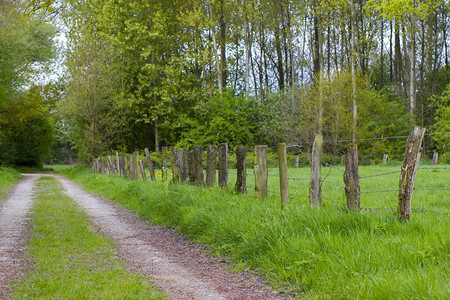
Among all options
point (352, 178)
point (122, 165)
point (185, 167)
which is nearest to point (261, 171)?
point (352, 178)

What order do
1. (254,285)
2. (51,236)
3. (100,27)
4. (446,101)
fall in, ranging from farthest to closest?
(446,101), (100,27), (51,236), (254,285)

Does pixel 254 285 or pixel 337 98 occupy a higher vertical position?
pixel 337 98

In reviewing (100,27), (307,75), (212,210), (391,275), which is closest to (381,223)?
(391,275)

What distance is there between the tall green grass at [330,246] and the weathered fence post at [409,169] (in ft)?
0.63

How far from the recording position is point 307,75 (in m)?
51.0

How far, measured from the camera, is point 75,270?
5789mm

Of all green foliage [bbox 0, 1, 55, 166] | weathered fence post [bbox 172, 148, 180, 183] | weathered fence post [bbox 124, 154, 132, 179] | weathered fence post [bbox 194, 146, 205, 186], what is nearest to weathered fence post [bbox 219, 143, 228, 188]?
weathered fence post [bbox 194, 146, 205, 186]

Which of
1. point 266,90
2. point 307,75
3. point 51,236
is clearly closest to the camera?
point 51,236

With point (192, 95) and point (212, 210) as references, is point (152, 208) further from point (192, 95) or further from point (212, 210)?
point (192, 95)

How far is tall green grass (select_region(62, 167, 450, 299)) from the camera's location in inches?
167

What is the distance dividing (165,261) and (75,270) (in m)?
1.32

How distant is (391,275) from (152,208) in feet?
25.0

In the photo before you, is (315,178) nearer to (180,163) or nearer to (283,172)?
(283,172)

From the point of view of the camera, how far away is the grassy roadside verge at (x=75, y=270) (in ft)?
15.9
